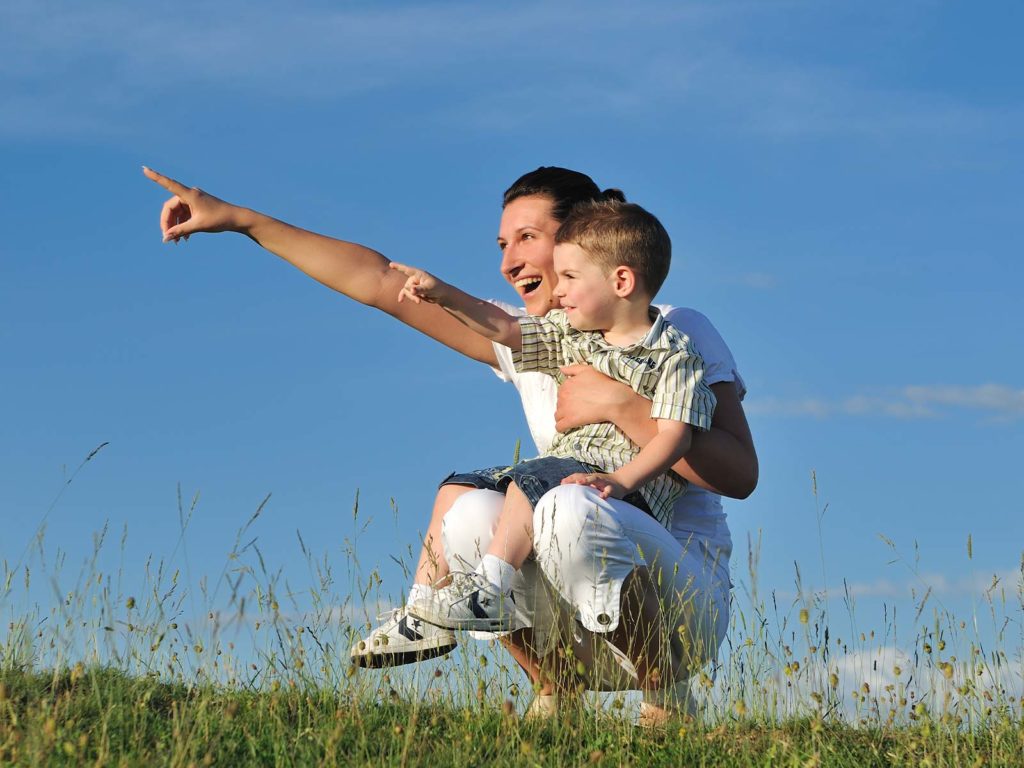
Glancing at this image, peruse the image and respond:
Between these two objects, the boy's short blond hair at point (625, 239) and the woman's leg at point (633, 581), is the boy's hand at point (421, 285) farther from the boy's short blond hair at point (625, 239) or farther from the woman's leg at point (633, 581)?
the woman's leg at point (633, 581)

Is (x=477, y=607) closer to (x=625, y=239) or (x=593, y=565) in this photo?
(x=593, y=565)

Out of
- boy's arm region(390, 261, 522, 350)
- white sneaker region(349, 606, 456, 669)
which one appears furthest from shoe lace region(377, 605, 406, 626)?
boy's arm region(390, 261, 522, 350)

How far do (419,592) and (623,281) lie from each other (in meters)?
1.68

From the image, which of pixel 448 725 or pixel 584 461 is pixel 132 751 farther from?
pixel 584 461

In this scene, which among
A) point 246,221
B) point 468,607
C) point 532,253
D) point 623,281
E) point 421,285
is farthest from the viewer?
point 532,253

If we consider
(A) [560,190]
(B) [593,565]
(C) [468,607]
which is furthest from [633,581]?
(A) [560,190]

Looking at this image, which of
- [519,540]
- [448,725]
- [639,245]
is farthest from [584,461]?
[448,725]

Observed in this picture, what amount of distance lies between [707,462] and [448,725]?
169 centimetres

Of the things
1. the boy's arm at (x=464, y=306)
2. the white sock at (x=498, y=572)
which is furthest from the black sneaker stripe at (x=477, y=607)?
the boy's arm at (x=464, y=306)

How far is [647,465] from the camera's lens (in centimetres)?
514

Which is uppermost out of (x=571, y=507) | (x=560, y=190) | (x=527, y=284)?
(x=560, y=190)

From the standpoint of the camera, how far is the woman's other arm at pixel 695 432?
5.38 metres

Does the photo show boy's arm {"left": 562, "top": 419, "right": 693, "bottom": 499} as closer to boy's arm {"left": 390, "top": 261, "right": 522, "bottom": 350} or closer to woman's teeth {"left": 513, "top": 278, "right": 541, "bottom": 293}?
boy's arm {"left": 390, "top": 261, "right": 522, "bottom": 350}

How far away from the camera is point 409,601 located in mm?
5086
